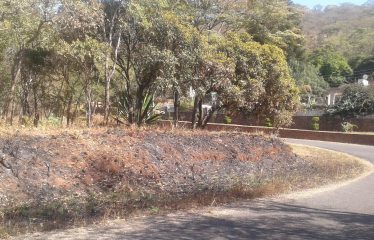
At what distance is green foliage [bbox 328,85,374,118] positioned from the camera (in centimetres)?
3953

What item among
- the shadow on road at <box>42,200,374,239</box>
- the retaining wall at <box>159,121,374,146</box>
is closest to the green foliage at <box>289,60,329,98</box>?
the retaining wall at <box>159,121,374,146</box>

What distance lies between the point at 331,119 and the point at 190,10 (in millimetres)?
20435

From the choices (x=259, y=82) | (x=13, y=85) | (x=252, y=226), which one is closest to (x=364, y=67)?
(x=259, y=82)

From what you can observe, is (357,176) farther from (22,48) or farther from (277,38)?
(277,38)

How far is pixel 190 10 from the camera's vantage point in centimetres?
2391

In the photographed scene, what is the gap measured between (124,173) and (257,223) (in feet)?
23.4

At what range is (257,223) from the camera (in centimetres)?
820

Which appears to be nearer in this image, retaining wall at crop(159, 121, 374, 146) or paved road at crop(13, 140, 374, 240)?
paved road at crop(13, 140, 374, 240)

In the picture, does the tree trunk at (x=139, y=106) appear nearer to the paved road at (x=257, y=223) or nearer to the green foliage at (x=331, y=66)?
the paved road at (x=257, y=223)

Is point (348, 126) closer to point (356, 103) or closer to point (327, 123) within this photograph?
point (356, 103)

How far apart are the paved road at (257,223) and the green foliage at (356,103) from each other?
1187 inches

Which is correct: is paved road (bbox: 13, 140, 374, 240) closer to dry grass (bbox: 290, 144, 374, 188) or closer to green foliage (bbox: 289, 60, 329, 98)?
dry grass (bbox: 290, 144, 374, 188)

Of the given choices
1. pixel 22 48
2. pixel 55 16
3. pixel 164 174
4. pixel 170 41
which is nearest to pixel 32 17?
pixel 55 16

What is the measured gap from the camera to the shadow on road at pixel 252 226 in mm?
7195
